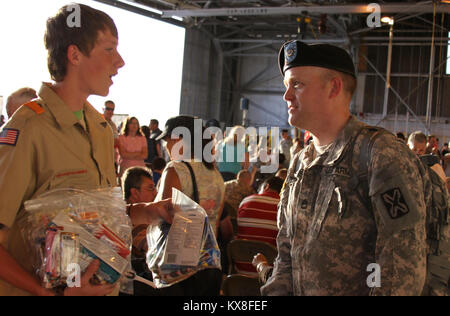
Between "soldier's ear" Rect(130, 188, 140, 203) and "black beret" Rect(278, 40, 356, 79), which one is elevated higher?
"black beret" Rect(278, 40, 356, 79)

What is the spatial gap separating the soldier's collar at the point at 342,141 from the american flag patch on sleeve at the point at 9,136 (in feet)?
3.12

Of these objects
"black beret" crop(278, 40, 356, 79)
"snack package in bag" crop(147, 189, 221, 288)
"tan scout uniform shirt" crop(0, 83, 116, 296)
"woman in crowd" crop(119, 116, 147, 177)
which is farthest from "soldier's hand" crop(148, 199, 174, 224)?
"woman in crowd" crop(119, 116, 147, 177)

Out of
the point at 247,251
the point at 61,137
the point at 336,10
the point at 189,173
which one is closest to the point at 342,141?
the point at 61,137

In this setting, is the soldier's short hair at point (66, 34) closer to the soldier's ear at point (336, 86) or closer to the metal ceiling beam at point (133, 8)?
the soldier's ear at point (336, 86)

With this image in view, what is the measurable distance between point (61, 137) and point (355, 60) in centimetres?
1956

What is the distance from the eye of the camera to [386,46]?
19844 mm

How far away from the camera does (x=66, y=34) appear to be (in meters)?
1.43

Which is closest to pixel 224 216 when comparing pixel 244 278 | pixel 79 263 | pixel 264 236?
pixel 264 236

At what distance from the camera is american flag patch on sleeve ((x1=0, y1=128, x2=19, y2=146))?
128 cm

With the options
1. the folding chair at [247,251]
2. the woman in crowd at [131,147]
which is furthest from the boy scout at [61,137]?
the woman in crowd at [131,147]

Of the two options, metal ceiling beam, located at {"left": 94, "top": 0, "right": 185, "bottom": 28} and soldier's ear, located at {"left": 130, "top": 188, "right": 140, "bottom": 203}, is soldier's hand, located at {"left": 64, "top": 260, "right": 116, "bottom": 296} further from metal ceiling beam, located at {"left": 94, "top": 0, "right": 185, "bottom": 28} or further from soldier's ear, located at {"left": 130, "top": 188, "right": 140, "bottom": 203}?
metal ceiling beam, located at {"left": 94, "top": 0, "right": 185, "bottom": 28}

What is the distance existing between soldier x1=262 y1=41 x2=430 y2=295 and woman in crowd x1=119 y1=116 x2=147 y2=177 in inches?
201

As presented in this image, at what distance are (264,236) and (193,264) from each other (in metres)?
1.85
